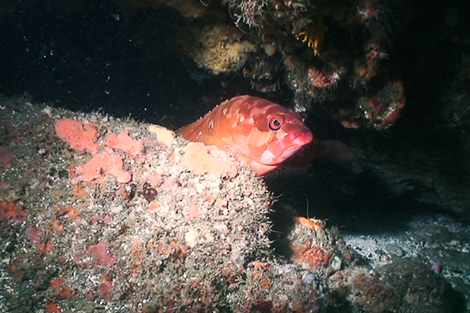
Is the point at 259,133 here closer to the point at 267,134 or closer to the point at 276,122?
the point at 267,134

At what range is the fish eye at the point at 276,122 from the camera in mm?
3688

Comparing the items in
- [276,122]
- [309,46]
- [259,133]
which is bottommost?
[259,133]

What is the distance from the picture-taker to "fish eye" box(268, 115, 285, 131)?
369cm

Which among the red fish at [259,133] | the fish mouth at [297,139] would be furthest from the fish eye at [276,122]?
the fish mouth at [297,139]

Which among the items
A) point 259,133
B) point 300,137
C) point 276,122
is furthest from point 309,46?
point 259,133

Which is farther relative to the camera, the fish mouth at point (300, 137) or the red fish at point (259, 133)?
the red fish at point (259, 133)

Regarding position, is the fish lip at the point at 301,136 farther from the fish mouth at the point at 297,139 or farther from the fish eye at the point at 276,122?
the fish eye at the point at 276,122

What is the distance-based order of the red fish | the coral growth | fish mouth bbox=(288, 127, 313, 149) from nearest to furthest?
the coral growth, fish mouth bbox=(288, 127, 313, 149), the red fish

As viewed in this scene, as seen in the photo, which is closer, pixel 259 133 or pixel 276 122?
pixel 276 122

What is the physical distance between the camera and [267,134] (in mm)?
3770

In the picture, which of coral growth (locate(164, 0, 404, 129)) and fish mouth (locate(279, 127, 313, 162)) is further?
fish mouth (locate(279, 127, 313, 162))

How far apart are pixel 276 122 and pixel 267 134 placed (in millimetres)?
178

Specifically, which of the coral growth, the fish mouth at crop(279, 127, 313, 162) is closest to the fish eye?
the fish mouth at crop(279, 127, 313, 162)

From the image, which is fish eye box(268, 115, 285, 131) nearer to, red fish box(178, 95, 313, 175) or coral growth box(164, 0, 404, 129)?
red fish box(178, 95, 313, 175)
